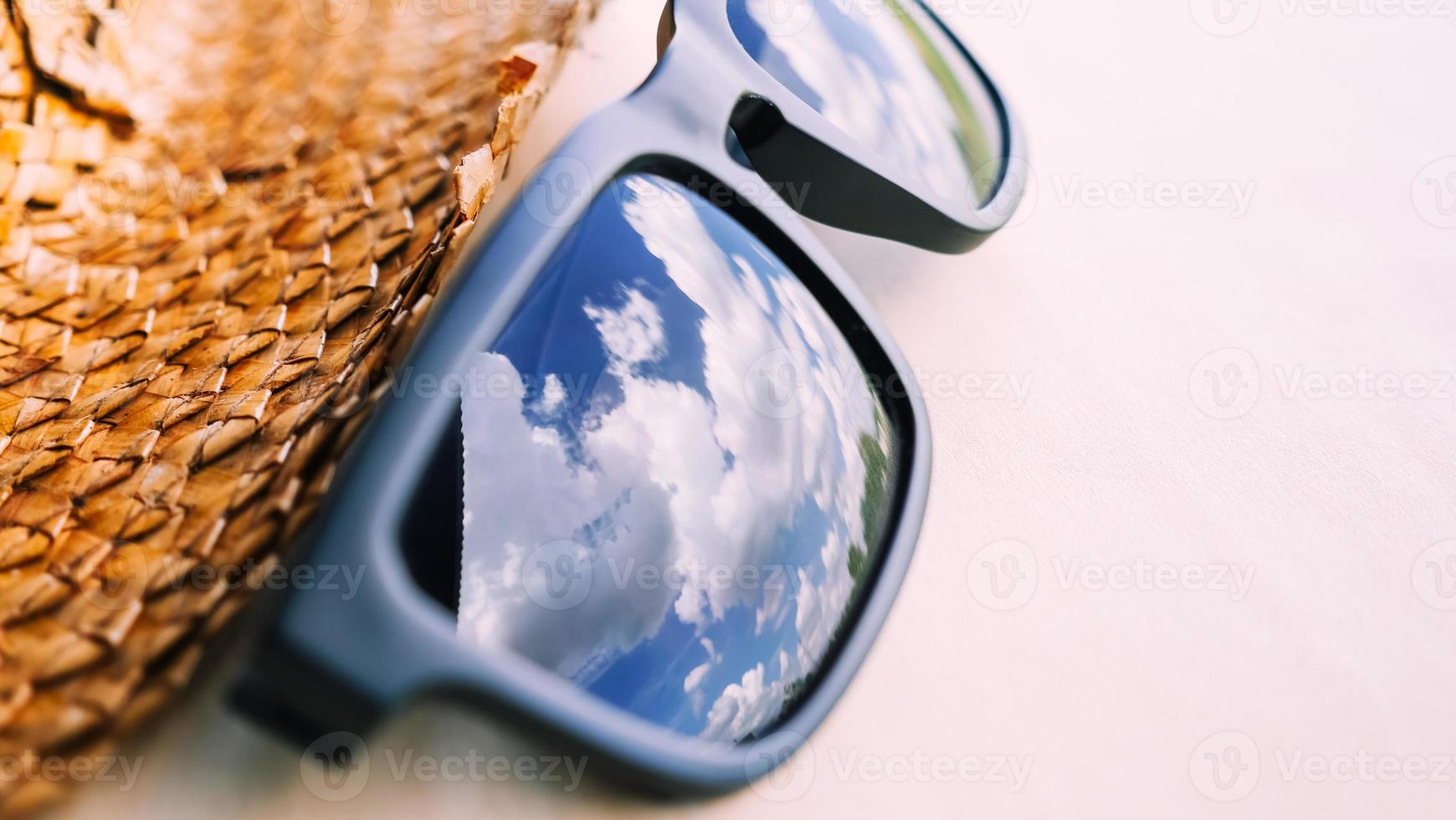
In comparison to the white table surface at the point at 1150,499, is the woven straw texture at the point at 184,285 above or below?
above

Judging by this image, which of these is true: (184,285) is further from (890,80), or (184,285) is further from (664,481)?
(890,80)

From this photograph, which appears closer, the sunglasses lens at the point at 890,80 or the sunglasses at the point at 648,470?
the sunglasses at the point at 648,470

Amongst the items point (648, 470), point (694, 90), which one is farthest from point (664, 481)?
point (694, 90)

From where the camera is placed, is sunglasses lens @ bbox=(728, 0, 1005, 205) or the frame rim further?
sunglasses lens @ bbox=(728, 0, 1005, 205)

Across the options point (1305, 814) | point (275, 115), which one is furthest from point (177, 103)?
point (1305, 814)

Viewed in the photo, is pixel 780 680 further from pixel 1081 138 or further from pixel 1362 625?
pixel 1081 138
